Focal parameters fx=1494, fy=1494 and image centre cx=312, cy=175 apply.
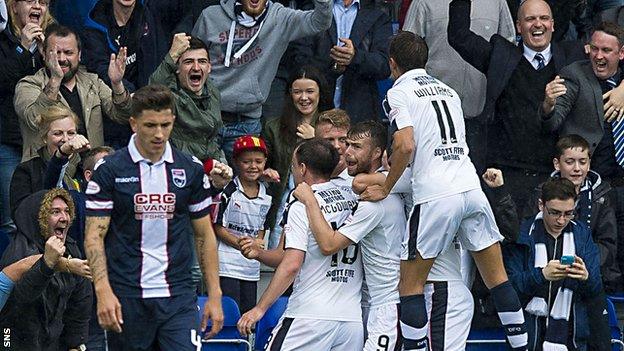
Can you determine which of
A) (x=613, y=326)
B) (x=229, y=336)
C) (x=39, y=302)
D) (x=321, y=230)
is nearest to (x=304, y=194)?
(x=321, y=230)

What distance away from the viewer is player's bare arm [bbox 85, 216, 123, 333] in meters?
8.74

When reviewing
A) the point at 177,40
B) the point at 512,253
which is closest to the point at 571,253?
the point at 512,253

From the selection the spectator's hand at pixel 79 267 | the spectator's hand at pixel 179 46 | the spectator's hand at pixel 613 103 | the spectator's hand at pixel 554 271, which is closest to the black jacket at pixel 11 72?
the spectator's hand at pixel 179 46

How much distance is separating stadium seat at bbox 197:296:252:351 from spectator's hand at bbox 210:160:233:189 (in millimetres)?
907

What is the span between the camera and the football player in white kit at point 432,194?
1027 cm

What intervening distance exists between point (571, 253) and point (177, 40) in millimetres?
3579

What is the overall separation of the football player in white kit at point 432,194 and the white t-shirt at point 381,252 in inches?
7.2

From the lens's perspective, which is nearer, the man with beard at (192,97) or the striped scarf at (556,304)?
the striped scarf at (556,304)

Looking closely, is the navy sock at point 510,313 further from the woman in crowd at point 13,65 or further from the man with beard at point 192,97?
the woman in crowd at point 13,65

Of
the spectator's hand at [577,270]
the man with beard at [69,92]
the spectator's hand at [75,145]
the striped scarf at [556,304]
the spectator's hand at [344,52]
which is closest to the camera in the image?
the spectator's hand at [75,145]

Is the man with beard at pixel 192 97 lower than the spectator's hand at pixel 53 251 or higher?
higher

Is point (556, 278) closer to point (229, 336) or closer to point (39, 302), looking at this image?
point (229, 336)

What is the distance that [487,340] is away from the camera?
37.9ft

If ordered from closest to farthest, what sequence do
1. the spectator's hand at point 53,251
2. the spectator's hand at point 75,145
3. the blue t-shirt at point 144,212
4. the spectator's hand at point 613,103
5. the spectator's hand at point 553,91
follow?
the blue t-shirt at point 144,212
the spectator's hand at point 53,251
the spectator's hand at point 75,145
the spectator's hand at point 553,91
the spectator's hand at point 613,103
